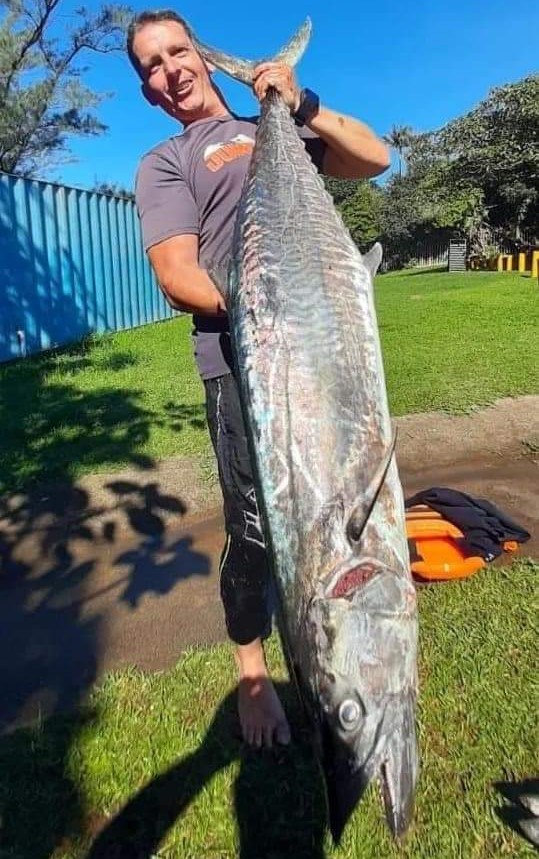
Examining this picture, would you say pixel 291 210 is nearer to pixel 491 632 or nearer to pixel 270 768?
pixel 270 768

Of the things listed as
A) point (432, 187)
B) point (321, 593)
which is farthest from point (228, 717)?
point (432, 187)

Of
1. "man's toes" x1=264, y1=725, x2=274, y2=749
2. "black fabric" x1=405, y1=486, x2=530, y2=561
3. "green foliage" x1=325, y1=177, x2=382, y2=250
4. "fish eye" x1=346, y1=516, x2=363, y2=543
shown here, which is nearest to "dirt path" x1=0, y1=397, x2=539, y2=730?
"black fabric" x1=405, y1=486, x2=530, y2=561

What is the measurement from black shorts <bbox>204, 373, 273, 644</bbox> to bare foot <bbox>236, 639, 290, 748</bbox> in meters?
0.09

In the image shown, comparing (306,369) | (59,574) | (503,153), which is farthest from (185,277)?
(503,153)

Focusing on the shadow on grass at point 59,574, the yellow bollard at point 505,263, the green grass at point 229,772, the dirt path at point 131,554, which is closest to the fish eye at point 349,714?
the green grass at point 229,772

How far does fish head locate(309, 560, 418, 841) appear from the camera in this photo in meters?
1.24

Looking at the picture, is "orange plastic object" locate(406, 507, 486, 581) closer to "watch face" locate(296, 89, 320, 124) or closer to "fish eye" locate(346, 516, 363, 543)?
"watch face" locate(296, 89, 320, 124)

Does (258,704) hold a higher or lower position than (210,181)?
lower

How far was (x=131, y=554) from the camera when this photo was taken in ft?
14.1

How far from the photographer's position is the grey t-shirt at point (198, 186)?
6.77ft

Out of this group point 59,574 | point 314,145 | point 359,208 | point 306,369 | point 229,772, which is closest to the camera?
point 306,369

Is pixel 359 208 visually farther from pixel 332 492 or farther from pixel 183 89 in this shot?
pixel 332 492

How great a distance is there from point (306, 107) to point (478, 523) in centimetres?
249

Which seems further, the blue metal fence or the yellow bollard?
the yellow bollard
